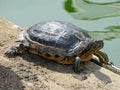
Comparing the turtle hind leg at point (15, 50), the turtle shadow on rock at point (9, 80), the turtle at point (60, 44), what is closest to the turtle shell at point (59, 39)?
the turtle at point (60, 44)

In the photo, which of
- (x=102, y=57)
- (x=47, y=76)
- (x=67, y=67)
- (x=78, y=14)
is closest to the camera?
(x=47, y=76)

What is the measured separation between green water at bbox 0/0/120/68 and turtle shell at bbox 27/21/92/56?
163 centimetres

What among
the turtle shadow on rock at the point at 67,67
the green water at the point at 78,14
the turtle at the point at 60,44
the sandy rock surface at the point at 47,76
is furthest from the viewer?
the green water at the point at 78,14

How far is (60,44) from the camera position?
5672mm

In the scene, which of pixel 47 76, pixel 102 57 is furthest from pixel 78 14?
pixel 47 76

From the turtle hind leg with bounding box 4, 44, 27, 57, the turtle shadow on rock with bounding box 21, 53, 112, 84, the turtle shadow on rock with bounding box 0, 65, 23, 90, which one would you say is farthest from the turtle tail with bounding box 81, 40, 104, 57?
the turtle shadow on rock with bounding box 0, 65, 23, 90

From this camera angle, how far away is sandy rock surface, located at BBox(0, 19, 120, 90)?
5.13 m

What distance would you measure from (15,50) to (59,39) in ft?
1.92

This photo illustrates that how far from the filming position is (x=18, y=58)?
5777mm

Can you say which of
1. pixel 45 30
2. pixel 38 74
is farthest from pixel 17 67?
pixel 45 30

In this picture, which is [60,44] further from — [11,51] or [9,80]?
[9,80]

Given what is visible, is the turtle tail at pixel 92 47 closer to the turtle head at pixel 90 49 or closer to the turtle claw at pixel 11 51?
the turtle head at pixel 90 49

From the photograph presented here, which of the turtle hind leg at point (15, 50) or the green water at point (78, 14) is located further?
the green water at point (78, 14)

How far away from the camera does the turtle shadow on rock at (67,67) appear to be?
5543 millimetres
